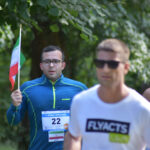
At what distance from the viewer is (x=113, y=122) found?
3.63 metres

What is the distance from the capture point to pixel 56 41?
1035cm

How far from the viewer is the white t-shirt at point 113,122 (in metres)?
3.57

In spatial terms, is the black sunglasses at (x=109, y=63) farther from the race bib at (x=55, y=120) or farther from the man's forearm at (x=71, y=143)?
the race bib at (x=55, y=120)

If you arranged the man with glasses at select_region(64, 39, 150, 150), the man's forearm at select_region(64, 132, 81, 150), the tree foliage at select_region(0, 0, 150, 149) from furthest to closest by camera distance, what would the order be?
the tree foliage at select_region(0, 0, 150, 149)
the man's forearm at select_region(64, 132, 81, 150)
the man with glasses at select_region(64, 39, 150, 150)

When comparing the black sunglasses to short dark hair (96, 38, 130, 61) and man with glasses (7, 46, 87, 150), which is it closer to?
short dark hair (96, 38, 130, 61)

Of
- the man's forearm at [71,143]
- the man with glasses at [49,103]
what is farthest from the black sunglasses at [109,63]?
the man with glasses at [49,103]

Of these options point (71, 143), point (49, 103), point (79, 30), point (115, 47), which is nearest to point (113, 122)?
point (71, 143)

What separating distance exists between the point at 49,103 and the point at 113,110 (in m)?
2.28

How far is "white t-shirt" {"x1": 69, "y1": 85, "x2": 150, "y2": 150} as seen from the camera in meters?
3.57

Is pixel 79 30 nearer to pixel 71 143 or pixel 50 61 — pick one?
pixel 50 61

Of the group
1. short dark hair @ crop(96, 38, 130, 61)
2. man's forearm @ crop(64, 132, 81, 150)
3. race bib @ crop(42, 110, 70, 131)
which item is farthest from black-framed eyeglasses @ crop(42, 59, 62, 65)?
short dark hair @ crop(96, 38, 130, 61)

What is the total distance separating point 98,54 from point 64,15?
317 cm

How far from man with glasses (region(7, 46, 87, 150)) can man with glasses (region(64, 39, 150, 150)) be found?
2052 mm

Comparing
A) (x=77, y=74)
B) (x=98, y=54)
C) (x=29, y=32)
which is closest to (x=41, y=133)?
(x=98, y=54)
